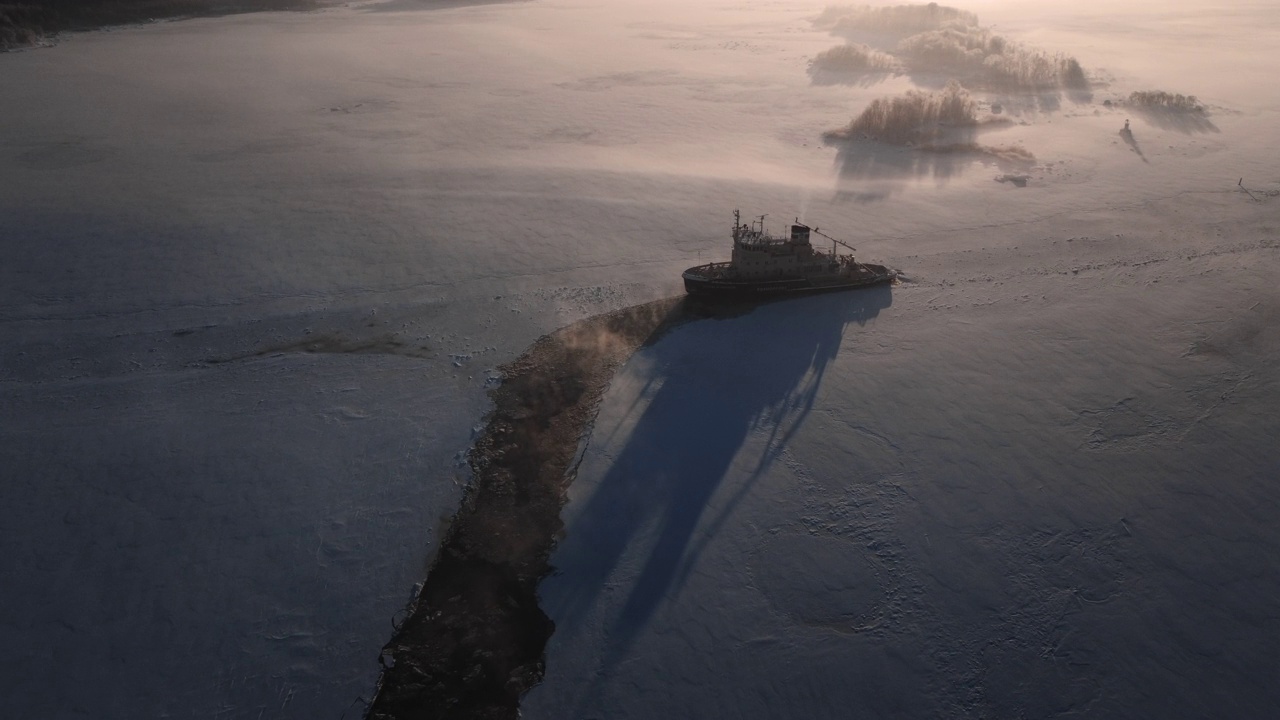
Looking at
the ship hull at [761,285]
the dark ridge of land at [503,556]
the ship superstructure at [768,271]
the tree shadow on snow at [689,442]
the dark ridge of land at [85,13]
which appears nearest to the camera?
the dark ridge of land at [503,556]

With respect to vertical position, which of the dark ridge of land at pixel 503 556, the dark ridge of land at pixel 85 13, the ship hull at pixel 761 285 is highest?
the dark ridge of land at pixel 85 13

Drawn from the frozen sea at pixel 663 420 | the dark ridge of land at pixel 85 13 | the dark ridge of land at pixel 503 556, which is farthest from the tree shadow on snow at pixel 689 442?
the dark ridge of land at pixel 85 13

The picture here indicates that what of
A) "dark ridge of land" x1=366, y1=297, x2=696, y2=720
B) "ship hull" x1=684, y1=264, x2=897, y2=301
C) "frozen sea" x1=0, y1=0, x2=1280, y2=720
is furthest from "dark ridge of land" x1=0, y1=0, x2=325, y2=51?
"ship hull" x1=684, y1=264, x2=897, y2=301

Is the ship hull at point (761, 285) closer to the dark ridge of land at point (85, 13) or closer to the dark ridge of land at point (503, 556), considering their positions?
the dark ridge of land at point (503, 556)

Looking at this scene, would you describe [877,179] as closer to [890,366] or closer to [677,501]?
[890,366]

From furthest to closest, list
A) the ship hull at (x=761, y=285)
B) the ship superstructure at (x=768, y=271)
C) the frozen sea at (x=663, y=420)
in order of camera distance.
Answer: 1. the ship hull at (x=761, y=285)
2. the ship superstructure at (x=768, y=271)
3. the frozen sea at (x=663, y=420)

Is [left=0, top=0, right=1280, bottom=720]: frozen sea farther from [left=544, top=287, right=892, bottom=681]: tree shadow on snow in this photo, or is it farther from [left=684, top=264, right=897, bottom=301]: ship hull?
[left=684, top=264, right=897, bottom=301]: ship hull
